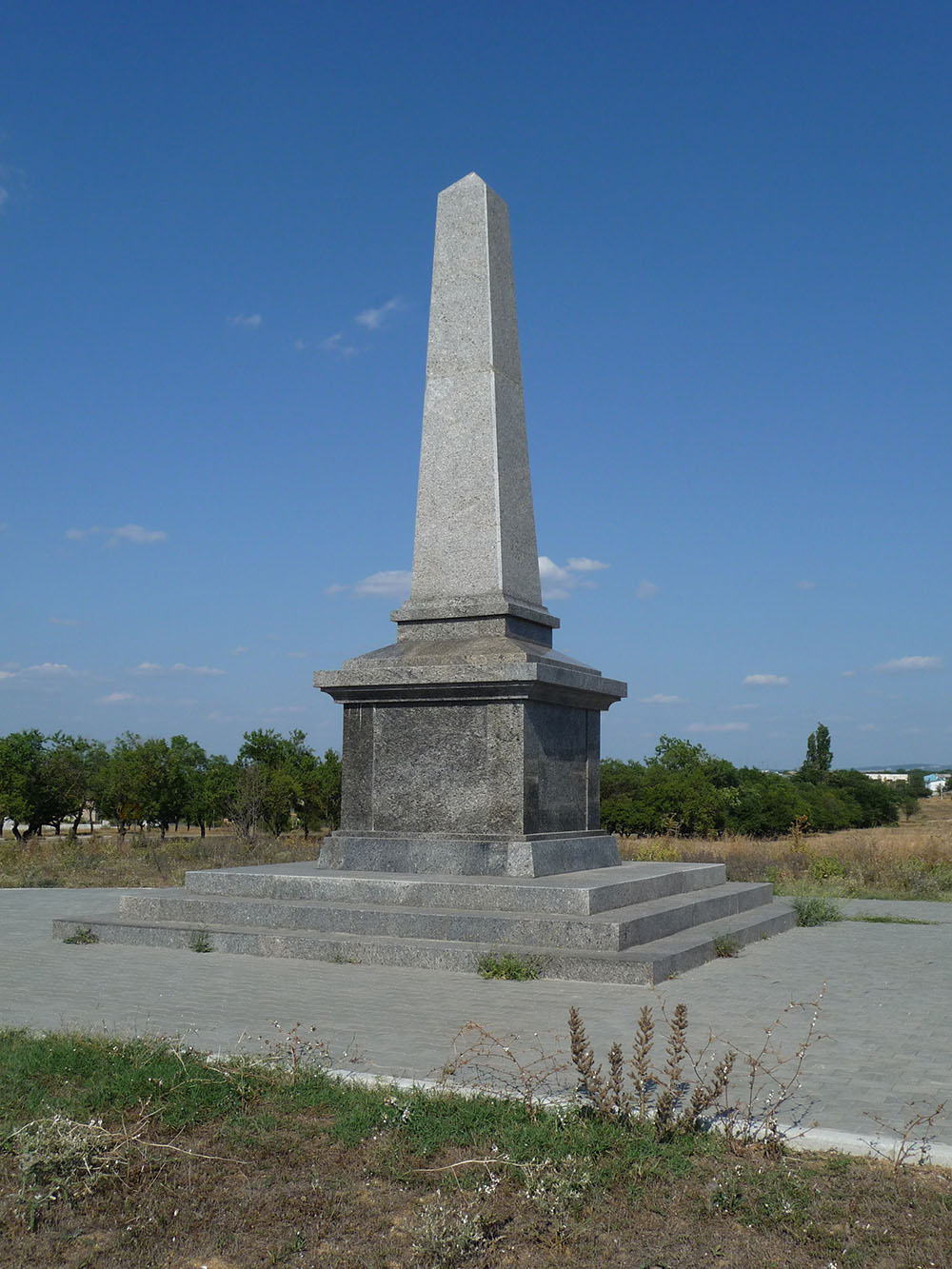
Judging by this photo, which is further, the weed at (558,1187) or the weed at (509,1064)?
the weed at (509,1064)

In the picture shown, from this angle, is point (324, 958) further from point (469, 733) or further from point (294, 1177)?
point (294, 1177)

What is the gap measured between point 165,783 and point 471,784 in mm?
34128

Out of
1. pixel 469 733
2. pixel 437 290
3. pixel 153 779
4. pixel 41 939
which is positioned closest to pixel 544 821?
pixel 469 733

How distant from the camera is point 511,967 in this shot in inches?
309

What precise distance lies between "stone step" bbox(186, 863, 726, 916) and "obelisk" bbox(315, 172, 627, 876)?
0.50m

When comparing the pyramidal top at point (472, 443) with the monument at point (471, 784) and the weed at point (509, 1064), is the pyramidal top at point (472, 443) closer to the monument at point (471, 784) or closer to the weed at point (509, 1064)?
the monument at point (471, 784)

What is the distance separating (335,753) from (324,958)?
26105mm

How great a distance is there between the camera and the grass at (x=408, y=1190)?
135 inches

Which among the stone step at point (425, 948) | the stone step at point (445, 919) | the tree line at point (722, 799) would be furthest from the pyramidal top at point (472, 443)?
the tree line at point (722, 799)

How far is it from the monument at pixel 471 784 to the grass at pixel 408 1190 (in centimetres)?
364

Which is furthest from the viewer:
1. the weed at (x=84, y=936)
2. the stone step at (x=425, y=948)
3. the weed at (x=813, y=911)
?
the weed at (x=813, y=911)

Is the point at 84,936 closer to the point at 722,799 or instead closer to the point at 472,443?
the point at 472,443

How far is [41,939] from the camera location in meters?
9.80

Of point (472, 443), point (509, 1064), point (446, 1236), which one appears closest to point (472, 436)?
point (472, 443)
